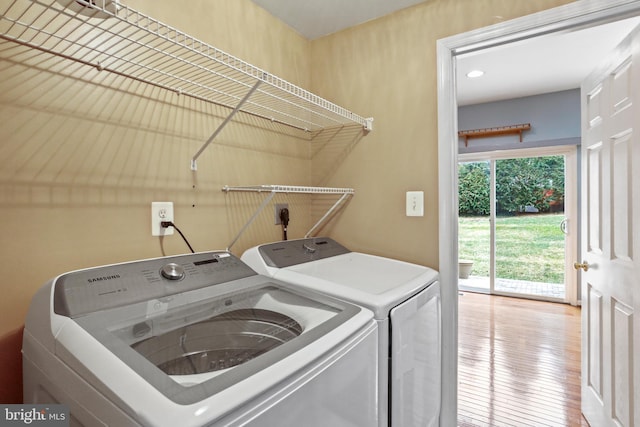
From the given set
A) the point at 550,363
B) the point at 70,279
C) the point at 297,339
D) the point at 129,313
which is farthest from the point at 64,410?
the point at 550,363

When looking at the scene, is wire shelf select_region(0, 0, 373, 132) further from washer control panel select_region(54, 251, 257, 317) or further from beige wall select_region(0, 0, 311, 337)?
washer control panel select_region(54, 251, 257, 317)

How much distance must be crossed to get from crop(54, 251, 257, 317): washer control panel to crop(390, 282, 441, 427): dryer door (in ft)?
2.01

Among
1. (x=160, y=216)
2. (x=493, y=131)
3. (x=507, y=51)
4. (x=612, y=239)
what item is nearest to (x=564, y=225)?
(x=493, y=131)

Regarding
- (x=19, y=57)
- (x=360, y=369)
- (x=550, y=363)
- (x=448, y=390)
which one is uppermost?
(x=19, y=57)

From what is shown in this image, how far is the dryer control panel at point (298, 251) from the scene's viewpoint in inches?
55.6

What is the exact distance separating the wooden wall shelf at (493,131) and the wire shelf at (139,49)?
329 centimetres

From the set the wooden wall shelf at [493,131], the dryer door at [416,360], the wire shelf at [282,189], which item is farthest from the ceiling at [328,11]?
the wooden wall shelf at [493,131]

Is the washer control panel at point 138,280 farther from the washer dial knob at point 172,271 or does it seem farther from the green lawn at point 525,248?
the green lawn at point 525,248

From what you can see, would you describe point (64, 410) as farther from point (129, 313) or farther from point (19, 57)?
point (19, 57)

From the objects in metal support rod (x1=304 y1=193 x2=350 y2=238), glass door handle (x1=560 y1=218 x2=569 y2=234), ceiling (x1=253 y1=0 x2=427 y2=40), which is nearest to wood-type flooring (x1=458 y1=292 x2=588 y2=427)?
glass door handle (x1=560 y1=218 x2=569 y2=234)

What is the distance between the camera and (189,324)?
2.91 feet

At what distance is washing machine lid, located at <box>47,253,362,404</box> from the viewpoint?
24.7 inches

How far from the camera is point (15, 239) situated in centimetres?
92

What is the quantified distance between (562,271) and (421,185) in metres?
3.84
